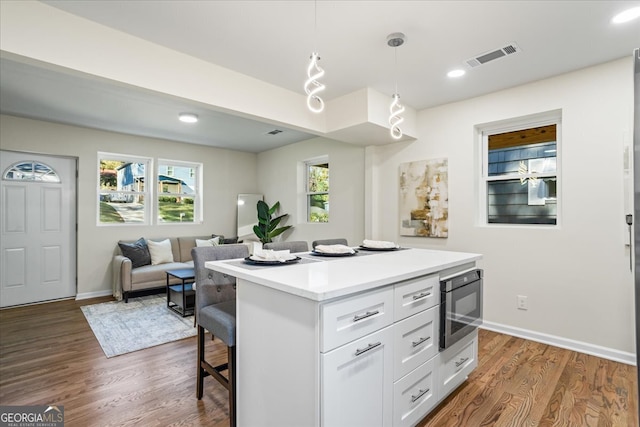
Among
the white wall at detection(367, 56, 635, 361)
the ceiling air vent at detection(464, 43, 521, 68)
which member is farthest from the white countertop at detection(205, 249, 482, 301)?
the ceiling air vent at detection(464, 43, 521, 68)

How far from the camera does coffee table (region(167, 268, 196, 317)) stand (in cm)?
381

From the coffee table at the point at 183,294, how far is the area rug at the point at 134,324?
3.7 inches

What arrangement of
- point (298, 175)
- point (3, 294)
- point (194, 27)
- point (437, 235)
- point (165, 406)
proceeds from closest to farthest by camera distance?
point (165, 406)
point (194, 27)
point (437, 235)
point (3, 294)
point (298, 175)

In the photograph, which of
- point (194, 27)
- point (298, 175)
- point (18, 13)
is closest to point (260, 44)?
point (194, 27)

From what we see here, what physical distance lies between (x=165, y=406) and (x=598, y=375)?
319 centimetres

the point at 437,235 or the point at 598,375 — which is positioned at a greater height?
the point at 437,235

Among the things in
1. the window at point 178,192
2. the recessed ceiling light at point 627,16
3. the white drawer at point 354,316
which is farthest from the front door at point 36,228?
the recessed ceiling light at point 627,16

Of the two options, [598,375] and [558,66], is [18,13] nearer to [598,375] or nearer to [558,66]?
[558,66]

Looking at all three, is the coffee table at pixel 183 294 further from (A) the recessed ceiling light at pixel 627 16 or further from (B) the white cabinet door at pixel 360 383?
(A) the recessed ceiling light at pixel 627 16

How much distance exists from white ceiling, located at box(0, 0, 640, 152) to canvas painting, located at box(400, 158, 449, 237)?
2.61 ft

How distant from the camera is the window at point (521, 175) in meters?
3.16

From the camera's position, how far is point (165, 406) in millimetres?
2051

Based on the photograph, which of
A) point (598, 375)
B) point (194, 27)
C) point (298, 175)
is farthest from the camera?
point (298, 175)

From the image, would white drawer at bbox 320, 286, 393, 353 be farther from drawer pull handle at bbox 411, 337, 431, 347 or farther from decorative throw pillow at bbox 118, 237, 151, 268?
decorative throw pillow at bbox 118, 237, 151, 268
